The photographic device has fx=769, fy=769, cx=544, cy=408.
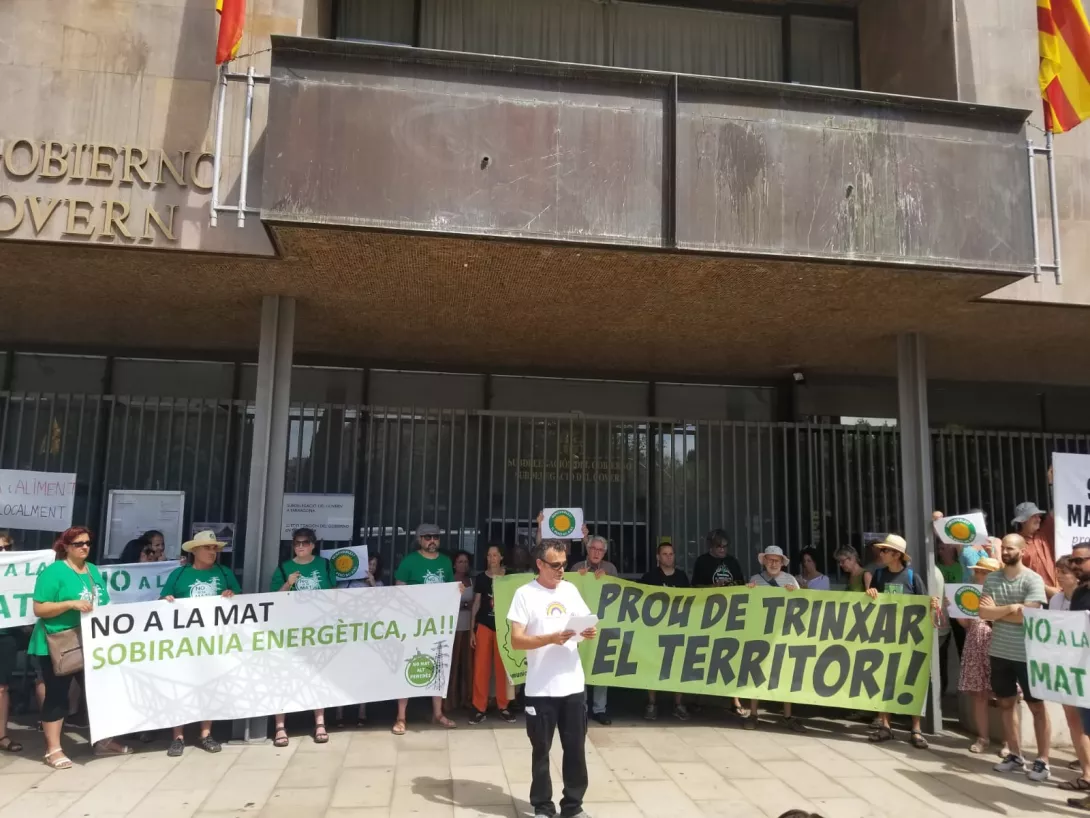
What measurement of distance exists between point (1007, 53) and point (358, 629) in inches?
319

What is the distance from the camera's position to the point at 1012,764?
6121mm

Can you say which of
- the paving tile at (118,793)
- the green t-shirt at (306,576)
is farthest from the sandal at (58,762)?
the green t-shirt at (306,576)

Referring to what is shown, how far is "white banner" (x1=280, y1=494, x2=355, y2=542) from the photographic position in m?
8.76

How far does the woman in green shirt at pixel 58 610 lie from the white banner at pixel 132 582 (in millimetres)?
1061

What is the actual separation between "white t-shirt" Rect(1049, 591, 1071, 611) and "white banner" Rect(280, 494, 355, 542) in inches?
268

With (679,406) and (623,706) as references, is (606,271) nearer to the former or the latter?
(623,706)

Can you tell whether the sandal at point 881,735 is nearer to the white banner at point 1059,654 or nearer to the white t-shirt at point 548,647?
the white banner at point 1059,654

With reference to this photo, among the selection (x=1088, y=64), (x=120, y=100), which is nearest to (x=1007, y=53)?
(x=1088, y=64)

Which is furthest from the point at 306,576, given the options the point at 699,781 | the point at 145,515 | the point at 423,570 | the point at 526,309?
the point at 699,781

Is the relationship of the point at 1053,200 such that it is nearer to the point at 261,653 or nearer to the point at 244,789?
the point at 261,653

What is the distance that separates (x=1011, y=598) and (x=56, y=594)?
7.34 metres

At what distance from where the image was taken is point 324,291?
7.23 m

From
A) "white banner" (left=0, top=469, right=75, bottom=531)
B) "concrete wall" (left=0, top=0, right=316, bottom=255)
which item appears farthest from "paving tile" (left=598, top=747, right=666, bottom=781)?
"white banner" (left=0, top=469, right=75, bottom=531)

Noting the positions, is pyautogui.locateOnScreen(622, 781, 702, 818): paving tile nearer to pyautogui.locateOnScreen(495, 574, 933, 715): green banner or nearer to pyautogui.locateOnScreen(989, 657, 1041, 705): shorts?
pyautogui.locateOnScreen(495, 574, 933, 715): green banner
